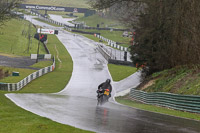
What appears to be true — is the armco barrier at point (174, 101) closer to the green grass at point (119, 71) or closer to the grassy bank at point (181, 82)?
the grassy bank at point (181, 82)

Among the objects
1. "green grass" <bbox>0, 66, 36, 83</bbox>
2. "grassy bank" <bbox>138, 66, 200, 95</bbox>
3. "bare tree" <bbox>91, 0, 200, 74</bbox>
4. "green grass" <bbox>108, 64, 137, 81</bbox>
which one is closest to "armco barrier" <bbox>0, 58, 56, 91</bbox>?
"green grass" <bbox>0, 66, 36, 83</bbox>

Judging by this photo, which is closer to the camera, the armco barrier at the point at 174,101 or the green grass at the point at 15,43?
the armco barrier at the point at 174,101

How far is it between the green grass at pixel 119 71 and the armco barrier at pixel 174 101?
24.2 metres

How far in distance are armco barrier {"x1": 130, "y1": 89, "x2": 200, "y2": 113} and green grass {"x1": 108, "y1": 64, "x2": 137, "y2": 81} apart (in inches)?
951

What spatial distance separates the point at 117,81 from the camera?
50594mm

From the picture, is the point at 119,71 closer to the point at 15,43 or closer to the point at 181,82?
the point at 181,82

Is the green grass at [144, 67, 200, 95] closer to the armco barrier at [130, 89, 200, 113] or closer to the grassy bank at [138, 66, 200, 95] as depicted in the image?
the grassy bank at [138, 66, 200, 95]

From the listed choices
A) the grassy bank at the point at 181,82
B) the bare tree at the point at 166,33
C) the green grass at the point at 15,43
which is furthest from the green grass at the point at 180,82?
the green grass at the point at 15,43

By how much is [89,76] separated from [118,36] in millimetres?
76601

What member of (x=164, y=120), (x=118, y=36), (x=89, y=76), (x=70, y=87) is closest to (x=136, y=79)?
(x=89, y=76)

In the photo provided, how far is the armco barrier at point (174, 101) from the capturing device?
816 inches

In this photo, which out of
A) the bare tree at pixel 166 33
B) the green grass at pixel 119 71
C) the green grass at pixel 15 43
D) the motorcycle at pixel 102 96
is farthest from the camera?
the green grass at pixel 15 43

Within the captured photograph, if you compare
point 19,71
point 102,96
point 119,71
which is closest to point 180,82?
point 102,96

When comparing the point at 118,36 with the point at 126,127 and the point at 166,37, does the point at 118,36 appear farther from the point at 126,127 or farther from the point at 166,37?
the point at 126,127
